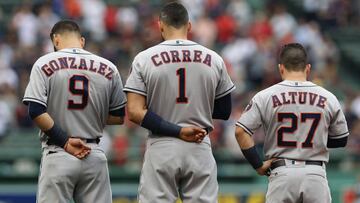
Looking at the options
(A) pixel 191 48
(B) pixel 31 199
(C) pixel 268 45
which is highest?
(A) pixel 191 48

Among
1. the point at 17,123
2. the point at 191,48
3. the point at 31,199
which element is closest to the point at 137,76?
the point at 191,48

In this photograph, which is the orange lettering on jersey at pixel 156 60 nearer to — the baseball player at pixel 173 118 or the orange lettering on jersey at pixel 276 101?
the baseball player at pixel 173 118

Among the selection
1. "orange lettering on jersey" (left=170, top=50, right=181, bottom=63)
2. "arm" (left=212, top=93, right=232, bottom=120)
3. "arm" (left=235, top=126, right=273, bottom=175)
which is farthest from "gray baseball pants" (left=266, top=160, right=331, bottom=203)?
"orange lettering on jersey" (left=170, top=50, right=181, bottom=63)

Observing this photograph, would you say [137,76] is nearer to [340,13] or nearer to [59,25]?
[59,25]

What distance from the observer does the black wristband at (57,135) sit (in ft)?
30.9

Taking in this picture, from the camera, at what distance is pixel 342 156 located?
1980cm

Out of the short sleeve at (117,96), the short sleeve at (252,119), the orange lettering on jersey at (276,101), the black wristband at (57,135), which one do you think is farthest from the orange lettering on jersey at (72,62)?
the orange lettering on jersey at (276,101)

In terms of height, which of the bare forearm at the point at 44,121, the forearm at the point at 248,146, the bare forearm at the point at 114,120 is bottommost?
the forearm at the point at 248,146

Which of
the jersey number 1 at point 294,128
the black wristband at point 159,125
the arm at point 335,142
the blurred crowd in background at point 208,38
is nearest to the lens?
the black wristband at point 159,125

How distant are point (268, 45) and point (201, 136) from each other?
12857 mm

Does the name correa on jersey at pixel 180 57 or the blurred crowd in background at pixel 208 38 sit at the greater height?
the name correa on jersey at pixel 180 57

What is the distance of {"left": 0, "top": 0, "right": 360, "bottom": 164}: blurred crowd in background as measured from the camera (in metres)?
19.9

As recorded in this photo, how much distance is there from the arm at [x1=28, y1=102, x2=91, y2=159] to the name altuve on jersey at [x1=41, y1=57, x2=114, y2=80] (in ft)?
1.05

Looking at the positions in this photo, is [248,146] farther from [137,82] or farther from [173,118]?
[137,82]
